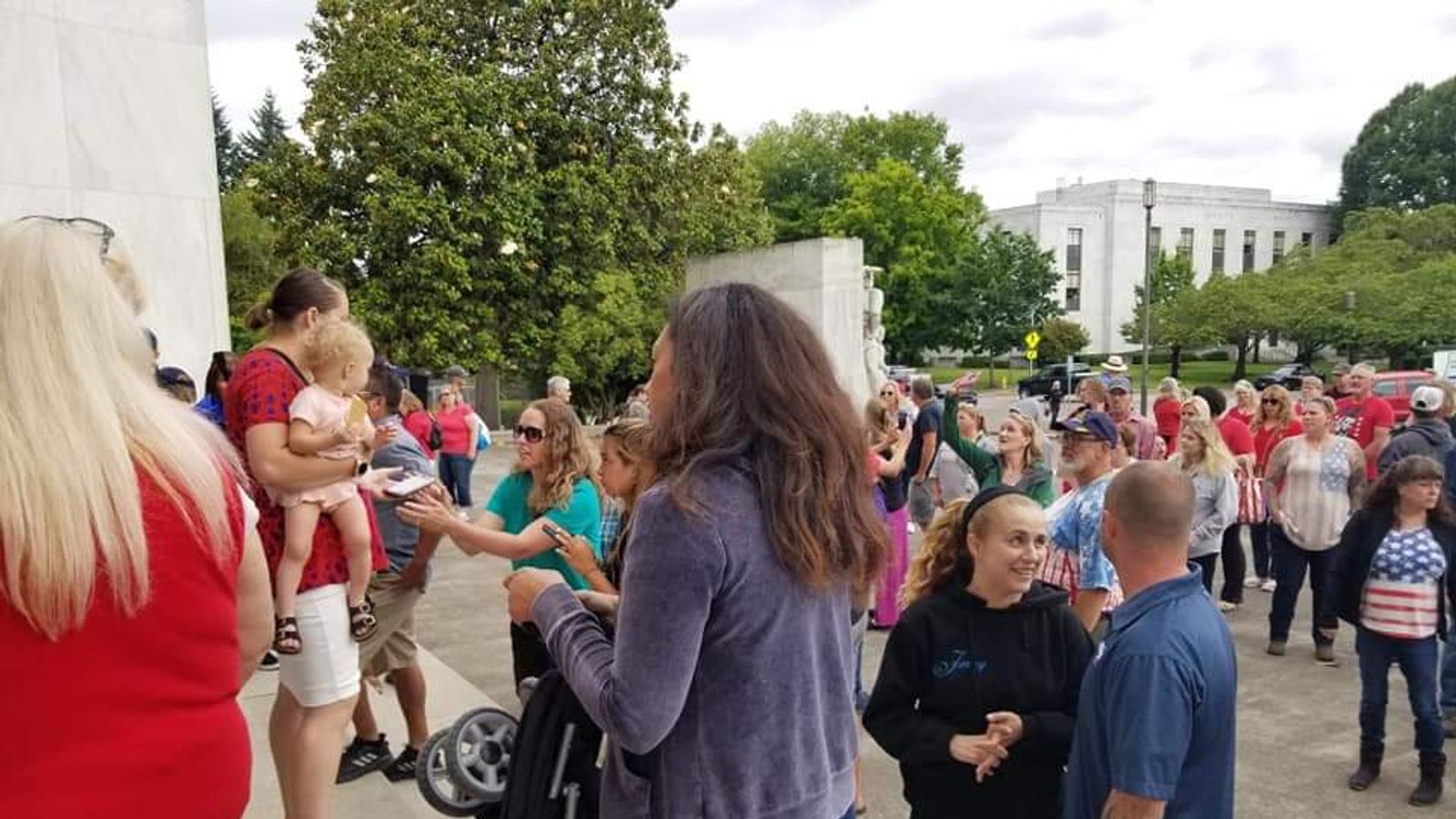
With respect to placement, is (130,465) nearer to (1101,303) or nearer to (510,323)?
(510,323)

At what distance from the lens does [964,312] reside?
45812mm

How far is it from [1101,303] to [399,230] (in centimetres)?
5599

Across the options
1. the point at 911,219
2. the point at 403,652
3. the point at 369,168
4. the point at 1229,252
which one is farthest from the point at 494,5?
the point at 1229,252

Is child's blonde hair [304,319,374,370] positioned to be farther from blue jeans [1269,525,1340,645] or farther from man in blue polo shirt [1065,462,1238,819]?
blue jeans [1269,525,1340,645]

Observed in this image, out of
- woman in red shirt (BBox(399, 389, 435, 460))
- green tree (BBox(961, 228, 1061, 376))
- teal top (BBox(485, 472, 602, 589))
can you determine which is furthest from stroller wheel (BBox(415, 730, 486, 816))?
green tree (BBox(961, 228, 1061, 376))

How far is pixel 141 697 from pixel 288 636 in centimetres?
173

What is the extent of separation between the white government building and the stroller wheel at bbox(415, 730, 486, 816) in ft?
204

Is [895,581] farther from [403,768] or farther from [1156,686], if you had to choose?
[1156,686]

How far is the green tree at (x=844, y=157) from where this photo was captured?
4725cm

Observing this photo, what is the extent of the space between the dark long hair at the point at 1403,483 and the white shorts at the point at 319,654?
15.7 ft

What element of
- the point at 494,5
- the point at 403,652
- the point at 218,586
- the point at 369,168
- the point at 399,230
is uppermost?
the point at 494,5

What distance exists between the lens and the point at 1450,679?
16.8 ft

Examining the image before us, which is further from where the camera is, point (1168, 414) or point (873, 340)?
point (873, 340)

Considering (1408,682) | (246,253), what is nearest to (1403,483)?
(1408,682)
